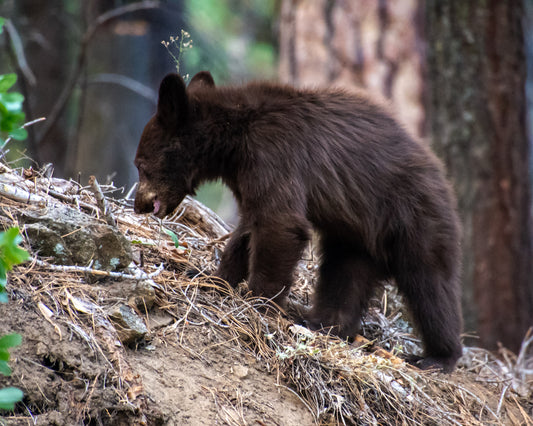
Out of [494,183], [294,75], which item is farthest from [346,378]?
[294,75]

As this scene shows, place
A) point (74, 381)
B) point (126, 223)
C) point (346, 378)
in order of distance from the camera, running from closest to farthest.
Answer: point (74, 381)
point (346, 378)
point (126, 223)

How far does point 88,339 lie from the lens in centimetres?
282

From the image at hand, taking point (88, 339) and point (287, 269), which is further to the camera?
point (287, 269)

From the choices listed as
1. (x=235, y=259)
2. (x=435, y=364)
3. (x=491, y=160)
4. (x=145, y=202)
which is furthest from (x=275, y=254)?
(x=491, y=160)

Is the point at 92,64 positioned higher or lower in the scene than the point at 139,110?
higher

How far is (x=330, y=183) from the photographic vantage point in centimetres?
404

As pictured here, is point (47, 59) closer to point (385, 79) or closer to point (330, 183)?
point (385, 79)

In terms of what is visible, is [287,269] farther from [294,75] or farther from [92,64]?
[92,64]

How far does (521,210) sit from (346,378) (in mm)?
5028

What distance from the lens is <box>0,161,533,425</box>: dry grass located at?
9.68 feet

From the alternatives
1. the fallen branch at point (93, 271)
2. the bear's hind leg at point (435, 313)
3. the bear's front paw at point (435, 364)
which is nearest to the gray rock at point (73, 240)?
the fallen branch at point (93, 271)

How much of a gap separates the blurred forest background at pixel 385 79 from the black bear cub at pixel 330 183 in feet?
9.27

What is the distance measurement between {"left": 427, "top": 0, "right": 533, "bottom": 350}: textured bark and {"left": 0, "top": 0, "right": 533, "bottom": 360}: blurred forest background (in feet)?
0.04

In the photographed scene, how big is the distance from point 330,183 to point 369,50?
486cm
